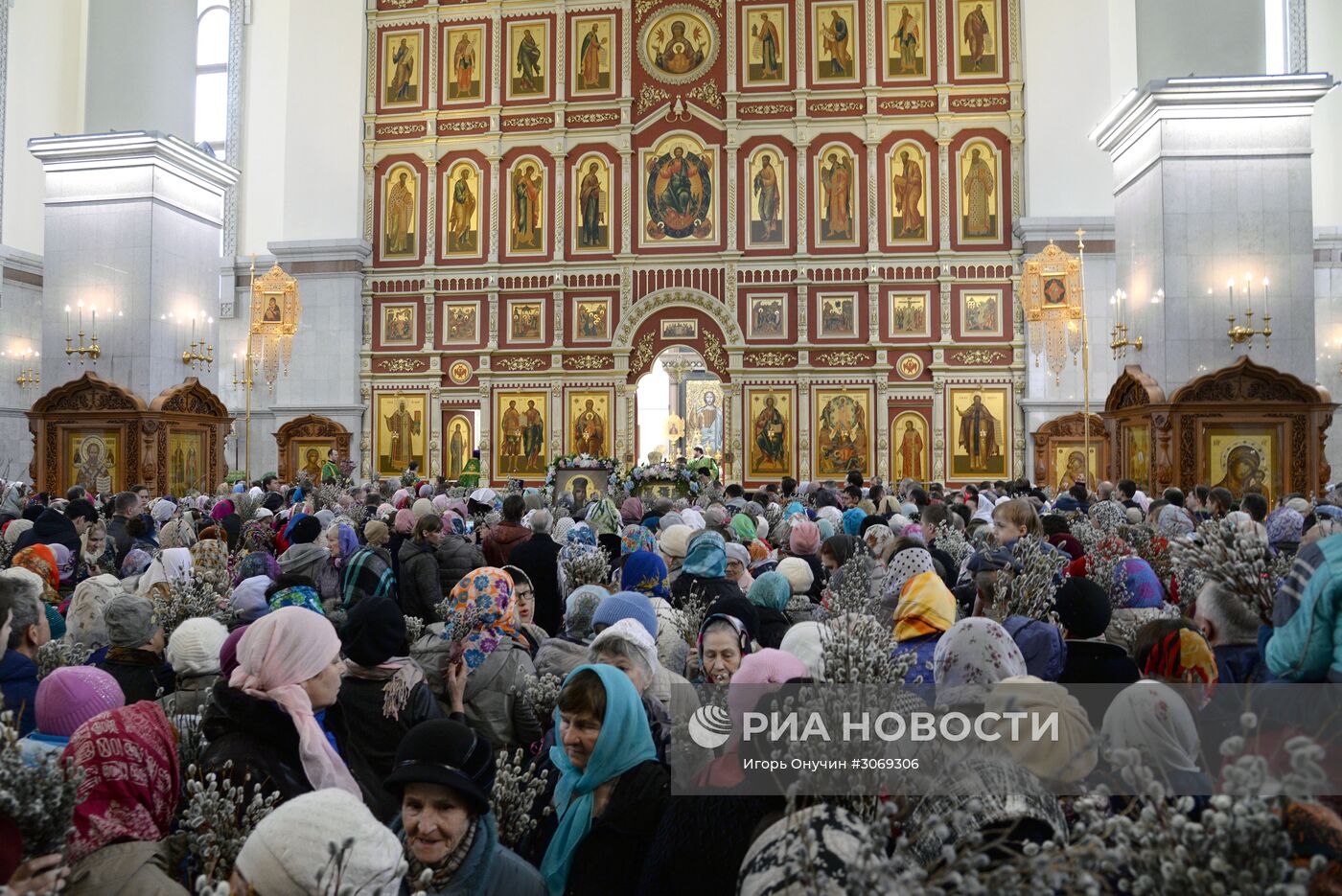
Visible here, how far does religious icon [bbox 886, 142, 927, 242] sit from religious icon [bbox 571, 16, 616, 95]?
791 centimetres

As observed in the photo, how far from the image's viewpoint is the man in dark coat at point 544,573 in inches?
296

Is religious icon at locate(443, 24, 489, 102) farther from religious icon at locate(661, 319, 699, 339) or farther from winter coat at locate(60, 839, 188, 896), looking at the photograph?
winter coat at locate(60, 839, 188, 896)

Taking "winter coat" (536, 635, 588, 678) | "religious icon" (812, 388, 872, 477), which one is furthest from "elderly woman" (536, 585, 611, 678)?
"religious icon" (812, 388, 872, 477)

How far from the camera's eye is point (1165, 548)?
7.91 meters

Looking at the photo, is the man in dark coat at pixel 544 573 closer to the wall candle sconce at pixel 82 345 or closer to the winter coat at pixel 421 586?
the winter coat at pixel 421 586

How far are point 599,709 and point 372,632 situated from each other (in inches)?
51.2

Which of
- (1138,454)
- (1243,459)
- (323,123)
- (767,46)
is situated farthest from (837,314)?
(323,123)

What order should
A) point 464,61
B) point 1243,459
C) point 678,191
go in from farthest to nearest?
1. point 464,61
2. point 678,191
3. point 1243,459

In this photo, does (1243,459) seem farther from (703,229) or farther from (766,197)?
(703,229)

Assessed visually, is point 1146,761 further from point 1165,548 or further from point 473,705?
point 1165,548

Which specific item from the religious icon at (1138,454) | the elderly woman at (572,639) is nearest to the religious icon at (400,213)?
the religious icon at (1138,454)

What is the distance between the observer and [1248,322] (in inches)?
617

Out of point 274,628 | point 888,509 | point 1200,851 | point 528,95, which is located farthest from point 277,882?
point 528,95

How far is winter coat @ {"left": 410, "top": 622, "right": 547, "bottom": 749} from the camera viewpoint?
4016mm
